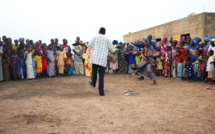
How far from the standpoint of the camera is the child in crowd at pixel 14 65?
10.5 metres

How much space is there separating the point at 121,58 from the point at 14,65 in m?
5.91

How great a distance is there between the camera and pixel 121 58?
13.4 meters

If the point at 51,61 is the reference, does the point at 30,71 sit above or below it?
below

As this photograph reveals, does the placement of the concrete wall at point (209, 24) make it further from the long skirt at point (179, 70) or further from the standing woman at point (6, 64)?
the standing woman at point (6, 64)

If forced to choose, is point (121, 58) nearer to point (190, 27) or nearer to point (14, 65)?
point (14, 65)

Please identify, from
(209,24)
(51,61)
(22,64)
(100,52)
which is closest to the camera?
(100,52)

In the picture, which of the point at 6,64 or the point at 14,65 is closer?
the point at 6,64

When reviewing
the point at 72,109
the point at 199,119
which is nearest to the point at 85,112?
the point at 72,109

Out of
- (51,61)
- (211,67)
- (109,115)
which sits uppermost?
(51,61)

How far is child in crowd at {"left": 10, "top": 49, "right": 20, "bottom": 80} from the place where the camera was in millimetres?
10502

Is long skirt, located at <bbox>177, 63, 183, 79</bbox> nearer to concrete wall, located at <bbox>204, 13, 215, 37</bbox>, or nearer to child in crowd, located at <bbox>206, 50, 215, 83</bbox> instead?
child in crowd, located at <bbox>206, 50, 215, 83</bbox>

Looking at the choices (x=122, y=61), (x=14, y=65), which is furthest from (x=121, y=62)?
(x=14, y=65)

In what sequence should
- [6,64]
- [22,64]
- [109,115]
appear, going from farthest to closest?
[22,64] → [6,64] → [109,115]

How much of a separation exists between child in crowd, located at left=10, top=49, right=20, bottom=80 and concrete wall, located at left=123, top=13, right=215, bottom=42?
37.0 ft
